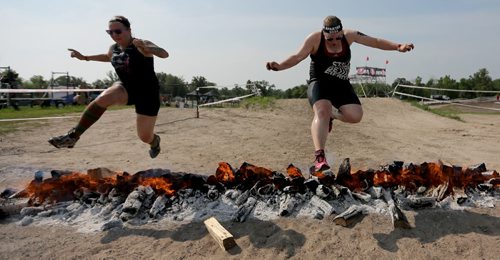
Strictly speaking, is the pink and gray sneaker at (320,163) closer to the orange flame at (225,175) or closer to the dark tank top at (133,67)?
the orange flame at (225,175)

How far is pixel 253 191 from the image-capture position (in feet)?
13.3

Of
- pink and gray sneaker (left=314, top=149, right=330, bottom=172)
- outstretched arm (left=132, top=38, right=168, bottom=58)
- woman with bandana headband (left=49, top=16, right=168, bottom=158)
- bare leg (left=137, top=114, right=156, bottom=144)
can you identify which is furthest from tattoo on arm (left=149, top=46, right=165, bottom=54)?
pink and gray sneaker (left=314, top=149, right=330, bottom=172)

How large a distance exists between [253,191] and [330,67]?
1837 mm

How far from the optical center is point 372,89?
3125 cm

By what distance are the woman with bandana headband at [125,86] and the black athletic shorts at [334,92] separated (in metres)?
1.91

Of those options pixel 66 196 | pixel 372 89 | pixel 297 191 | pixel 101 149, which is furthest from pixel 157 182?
pixel 372 89

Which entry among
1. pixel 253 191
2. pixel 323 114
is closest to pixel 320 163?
pixel 323 114

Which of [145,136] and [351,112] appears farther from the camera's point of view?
[145,136]

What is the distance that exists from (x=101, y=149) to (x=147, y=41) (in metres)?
4.49

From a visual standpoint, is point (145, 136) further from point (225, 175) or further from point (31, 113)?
point (31, 113)

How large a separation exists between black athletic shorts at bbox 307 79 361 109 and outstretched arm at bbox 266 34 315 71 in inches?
15.4

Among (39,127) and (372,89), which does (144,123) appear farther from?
(372,89)

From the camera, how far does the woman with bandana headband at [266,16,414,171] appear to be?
15.1 feet

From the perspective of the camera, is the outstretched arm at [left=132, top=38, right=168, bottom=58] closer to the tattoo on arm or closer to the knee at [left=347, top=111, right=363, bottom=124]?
the tattoo on arm
